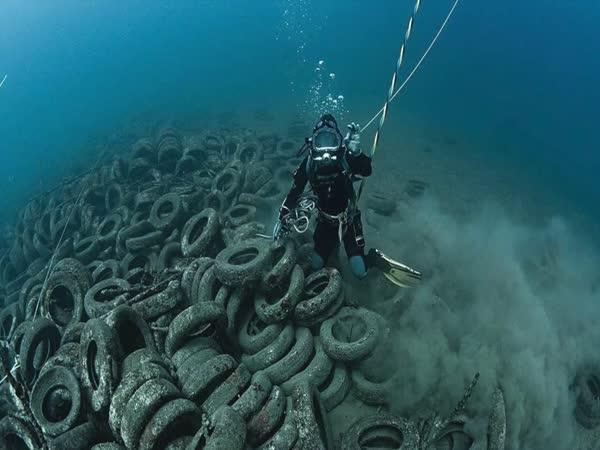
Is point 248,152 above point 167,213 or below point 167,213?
above

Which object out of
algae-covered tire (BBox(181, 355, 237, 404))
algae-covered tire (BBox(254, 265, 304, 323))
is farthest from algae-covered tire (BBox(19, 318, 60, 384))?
algae-covered tire (BBox(254, 265, 304, 323))

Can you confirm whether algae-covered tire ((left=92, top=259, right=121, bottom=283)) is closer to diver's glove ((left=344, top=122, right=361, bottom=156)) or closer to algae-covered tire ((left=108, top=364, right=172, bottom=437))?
algae-covered tire ((left=108, top=364, right=172, bottom=437))

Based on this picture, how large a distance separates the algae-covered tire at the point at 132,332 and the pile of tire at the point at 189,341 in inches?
1.0

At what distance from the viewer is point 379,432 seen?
6090 mm

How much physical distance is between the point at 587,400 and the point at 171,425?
831cm

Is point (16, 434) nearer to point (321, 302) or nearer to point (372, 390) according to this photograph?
point (321, 302)

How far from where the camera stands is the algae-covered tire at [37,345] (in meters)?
8.36

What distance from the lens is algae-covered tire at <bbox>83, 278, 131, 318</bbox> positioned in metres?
8.06

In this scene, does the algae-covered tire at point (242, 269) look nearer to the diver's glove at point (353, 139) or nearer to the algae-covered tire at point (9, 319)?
the diver's glove at point (353, 139)

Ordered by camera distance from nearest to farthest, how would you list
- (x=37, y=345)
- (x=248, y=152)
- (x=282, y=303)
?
1. (x=282, y=303)
2. (x=37, y=345)
3. (x=248, y=152)

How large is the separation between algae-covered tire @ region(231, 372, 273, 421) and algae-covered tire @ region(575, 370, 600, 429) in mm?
6701

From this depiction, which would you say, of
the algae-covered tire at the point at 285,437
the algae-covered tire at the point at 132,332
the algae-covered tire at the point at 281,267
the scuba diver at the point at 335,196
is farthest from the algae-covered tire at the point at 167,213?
the algae-covered tire at the point at 285,437

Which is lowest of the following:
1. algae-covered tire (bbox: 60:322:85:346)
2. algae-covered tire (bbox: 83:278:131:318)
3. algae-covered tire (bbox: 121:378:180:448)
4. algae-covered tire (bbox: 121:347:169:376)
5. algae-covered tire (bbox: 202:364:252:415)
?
algae-covered tire (bbox: 60:322:85:346)

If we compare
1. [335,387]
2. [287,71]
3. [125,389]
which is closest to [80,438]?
[125,389]
